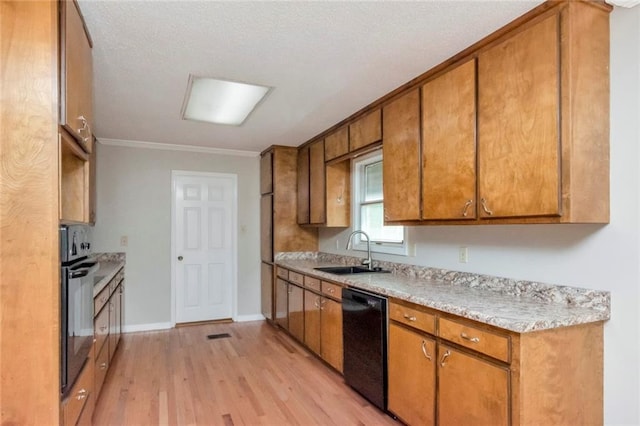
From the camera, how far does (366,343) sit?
276 centimetres

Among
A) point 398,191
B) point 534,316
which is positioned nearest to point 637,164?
point 534,316

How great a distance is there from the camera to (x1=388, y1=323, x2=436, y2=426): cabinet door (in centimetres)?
215

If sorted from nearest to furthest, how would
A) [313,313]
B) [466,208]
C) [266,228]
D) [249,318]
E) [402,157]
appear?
1. [466,208]
2. [402,157]
3. [313,313]
4. [266,228]
5. [249,318]

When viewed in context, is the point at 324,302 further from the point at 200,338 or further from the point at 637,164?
the point at 637,164

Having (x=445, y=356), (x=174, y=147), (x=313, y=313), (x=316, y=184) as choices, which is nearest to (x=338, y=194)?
(x=316, y=184)

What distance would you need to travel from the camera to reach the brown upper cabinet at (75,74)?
1.56m

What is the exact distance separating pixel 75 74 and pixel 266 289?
3.83 m

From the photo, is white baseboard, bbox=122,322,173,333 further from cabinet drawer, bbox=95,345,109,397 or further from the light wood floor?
cabinet drawer, bbox=95,345,109,397

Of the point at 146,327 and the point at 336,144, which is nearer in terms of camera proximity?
the point at 336,144

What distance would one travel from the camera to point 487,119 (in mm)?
2107

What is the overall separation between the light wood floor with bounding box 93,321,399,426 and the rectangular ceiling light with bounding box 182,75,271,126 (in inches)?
93.6

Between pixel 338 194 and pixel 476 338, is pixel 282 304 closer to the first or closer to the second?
pixel 338 194

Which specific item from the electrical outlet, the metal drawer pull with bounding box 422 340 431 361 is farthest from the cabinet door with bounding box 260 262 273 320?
the metal drawer pull with bounding box 422 340 431 361

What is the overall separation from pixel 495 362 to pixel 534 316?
279 millimetres
